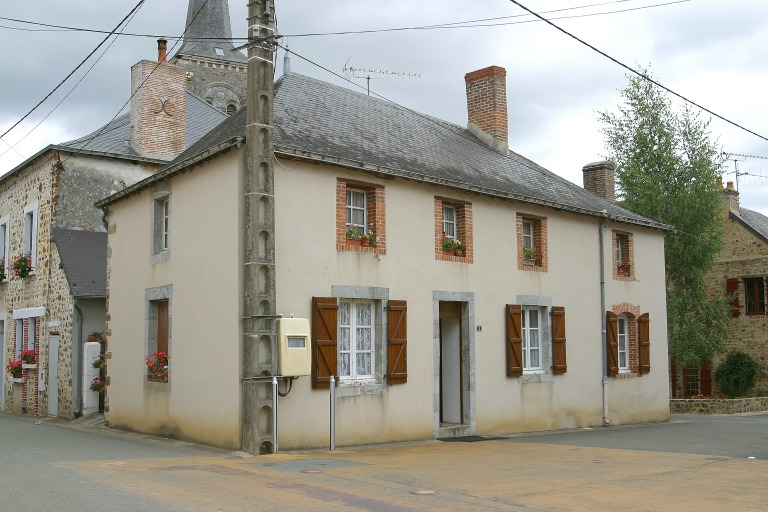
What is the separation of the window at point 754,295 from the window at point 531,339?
1567 cm

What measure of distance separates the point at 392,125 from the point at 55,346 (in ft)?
29.7

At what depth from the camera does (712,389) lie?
95.0 ft

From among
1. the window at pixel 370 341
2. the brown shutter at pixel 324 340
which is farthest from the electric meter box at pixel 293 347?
the window at pixel 370 341

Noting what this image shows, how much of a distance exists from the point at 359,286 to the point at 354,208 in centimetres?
132

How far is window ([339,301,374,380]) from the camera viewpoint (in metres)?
12.6

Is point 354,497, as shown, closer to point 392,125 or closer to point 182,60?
point 392,125

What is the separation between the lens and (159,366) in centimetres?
1342

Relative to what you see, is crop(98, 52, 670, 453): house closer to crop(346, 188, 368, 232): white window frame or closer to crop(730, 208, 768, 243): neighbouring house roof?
crop(346, 188, 368, 232): white window frame

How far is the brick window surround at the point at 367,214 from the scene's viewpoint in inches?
494

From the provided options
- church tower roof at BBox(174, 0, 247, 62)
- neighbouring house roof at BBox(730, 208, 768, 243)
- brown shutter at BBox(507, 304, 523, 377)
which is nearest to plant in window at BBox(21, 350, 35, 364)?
brown shutter at BBox(507, 304, 523, 377)

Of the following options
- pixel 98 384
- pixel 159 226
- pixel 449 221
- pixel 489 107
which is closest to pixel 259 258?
pixel 159 226

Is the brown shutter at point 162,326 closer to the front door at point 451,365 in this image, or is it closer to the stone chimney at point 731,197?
the front door at point 451,365

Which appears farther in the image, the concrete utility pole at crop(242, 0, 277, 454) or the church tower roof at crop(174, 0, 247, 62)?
the church tower roof at crop(174, 0, 247, 62)

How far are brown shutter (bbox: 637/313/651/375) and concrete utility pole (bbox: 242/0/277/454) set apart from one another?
10.7 m
